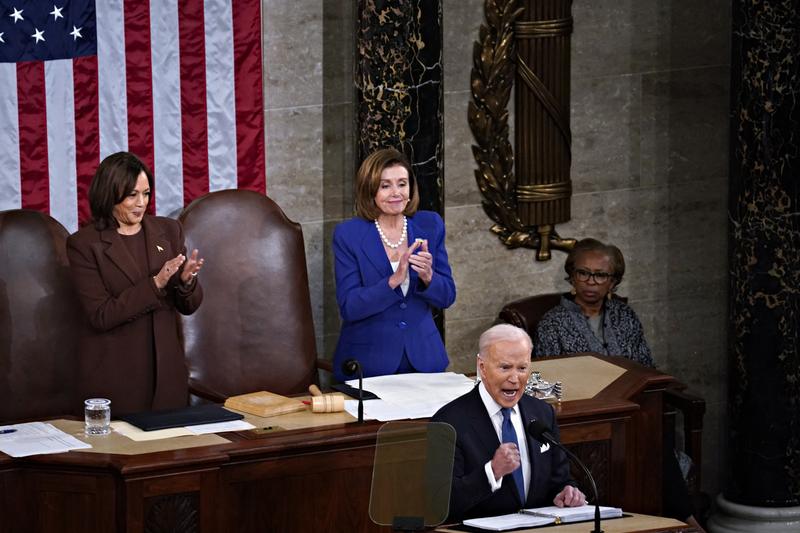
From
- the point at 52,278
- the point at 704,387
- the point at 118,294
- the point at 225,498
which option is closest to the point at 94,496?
the point at 225,498

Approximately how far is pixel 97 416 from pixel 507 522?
1.70 m

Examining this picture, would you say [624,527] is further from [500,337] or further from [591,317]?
[591,317]

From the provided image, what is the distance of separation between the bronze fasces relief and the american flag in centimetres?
135

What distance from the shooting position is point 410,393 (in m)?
6.14

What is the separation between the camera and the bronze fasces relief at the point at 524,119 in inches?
320

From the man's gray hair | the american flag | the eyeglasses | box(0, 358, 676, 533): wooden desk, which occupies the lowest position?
box(0, 358, 676, 533): wooden desk

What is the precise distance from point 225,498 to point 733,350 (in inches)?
134

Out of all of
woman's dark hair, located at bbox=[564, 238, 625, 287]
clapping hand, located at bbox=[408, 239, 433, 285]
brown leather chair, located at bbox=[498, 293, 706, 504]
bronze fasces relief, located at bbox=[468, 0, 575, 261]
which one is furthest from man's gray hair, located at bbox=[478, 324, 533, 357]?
bronze fasces relief, located at bbox=[468, 0, 575, 261]

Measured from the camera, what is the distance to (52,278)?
6738mm

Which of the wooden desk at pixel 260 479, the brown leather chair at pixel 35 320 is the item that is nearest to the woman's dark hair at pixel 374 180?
the wooden desk at pixel 260 479

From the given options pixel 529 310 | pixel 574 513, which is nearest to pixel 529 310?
pixel 529 310

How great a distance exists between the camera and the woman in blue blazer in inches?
254

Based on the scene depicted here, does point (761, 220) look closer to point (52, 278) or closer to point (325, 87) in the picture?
point (325, 87)

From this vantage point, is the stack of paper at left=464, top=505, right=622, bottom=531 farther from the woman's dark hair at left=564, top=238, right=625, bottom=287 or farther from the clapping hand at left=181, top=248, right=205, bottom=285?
the woman's dark hair at left=564, top=238, right=625, bottom=287
